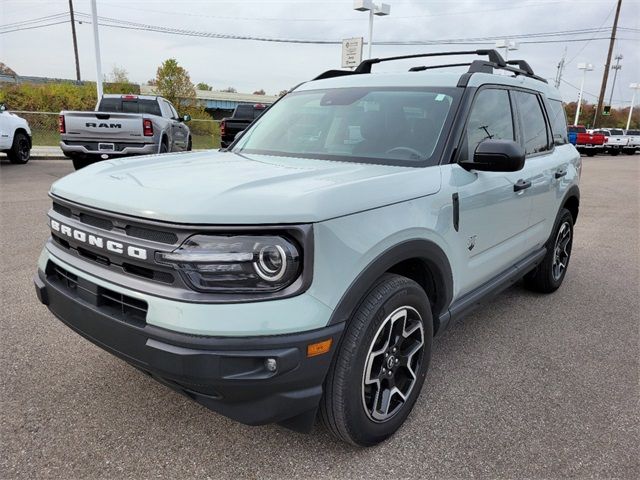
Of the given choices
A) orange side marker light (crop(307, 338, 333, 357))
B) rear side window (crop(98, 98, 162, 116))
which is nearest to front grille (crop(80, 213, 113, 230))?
orange side marker light (crop(307, 338, 333, 357))

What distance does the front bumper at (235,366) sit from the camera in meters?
1.86

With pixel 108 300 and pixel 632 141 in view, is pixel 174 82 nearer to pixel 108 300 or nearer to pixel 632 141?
pixel 632 141

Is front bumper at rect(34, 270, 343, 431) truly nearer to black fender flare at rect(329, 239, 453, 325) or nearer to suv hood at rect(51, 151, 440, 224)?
black fender flare at rect(329, 239, 453, 325)

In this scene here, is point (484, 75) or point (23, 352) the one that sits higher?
point (484, 75)

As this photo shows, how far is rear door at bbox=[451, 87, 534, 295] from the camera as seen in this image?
288 cm

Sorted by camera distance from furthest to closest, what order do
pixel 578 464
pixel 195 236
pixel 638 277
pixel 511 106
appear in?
1. pixel 638 277
2. pixel 511 106
3. pixel 578 464
4. pixel 195 236

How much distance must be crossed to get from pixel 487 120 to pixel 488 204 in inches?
24.6

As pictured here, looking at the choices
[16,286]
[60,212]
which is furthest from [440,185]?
[16,286]

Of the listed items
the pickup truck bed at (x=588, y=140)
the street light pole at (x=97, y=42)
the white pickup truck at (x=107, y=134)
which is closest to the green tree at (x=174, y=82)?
the street light pole at (x=97, y=42)

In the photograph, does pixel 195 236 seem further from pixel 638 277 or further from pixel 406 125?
pixel 638 277

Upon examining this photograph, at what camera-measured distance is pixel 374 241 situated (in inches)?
85.7

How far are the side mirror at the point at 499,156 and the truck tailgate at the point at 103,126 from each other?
30.9 ft

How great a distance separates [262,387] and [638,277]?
17.1ft

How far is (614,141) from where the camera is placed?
3541 cm
